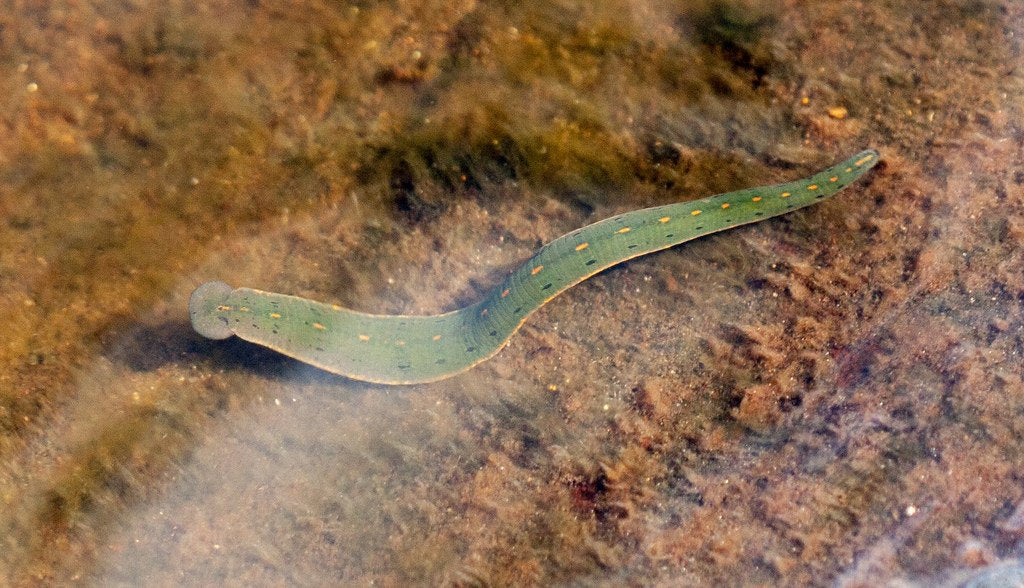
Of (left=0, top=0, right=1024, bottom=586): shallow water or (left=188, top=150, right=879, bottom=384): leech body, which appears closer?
(left=0, top=0, right=1024, bottom=586): shallow water

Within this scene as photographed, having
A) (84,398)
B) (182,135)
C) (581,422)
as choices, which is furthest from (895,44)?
(84,398)

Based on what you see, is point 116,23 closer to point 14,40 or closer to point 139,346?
point 14,40

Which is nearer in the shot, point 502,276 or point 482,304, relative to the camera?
point 482,304

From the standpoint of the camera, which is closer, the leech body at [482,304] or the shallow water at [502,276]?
the shallow water at [502,276]
